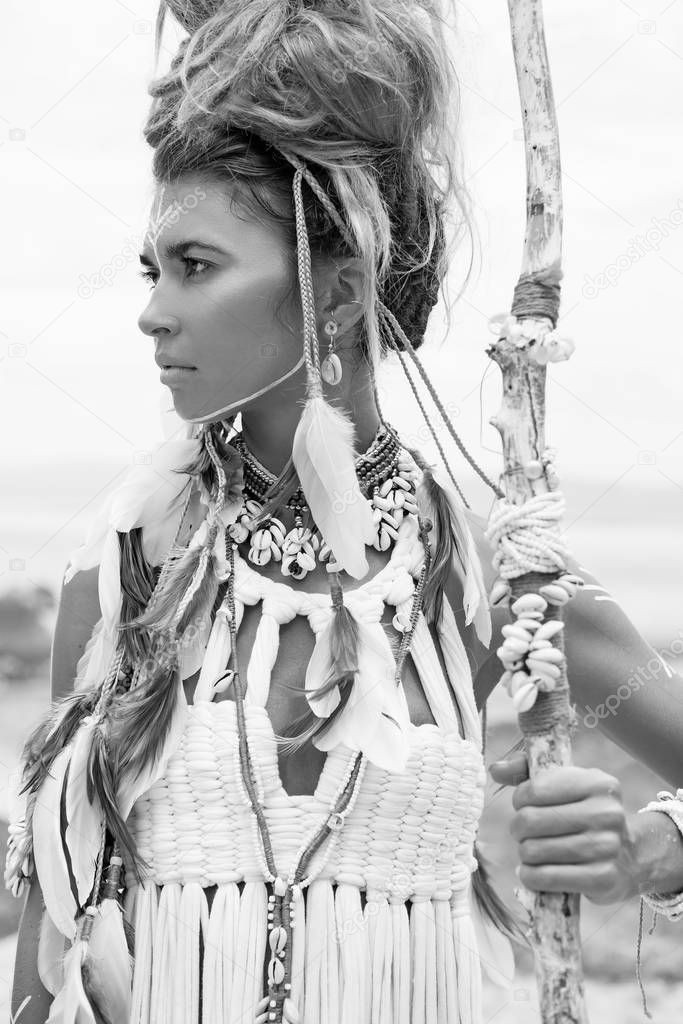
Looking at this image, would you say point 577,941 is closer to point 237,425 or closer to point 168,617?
point 168,617

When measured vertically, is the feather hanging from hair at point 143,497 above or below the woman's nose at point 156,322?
below

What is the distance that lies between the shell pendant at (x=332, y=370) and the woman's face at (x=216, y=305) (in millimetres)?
45

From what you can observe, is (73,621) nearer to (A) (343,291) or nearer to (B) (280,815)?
(B) (280,815)

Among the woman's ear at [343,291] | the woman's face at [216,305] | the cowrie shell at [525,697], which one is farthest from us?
the woman's ear at [343,291]

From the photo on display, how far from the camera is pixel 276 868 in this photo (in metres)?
1.59

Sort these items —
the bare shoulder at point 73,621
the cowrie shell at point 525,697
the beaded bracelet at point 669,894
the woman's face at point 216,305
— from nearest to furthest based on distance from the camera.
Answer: the cowrie shell at point 525,697, the beaded bracelet at point 669,894, the woman's face at point 216,305, the bare shoulder at point 73,621

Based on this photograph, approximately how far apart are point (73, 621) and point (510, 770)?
2.71ft

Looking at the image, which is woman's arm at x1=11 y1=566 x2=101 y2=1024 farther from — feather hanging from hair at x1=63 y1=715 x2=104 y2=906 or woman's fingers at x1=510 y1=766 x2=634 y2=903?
woman's fingers at x1=510 y1=766 x2=634 y2=903

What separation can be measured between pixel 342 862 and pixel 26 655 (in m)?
1.76

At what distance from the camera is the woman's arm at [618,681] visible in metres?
1.80

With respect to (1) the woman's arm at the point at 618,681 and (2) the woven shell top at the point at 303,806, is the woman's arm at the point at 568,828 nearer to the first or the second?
(2) the woven shell top at the point at 303,806

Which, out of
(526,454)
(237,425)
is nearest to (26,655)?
(237,425)

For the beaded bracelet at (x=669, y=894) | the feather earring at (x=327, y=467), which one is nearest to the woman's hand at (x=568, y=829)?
the beaded bracelet at (x=669, y=894)

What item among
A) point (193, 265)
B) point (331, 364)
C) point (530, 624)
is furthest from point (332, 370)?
point (530, 624)
